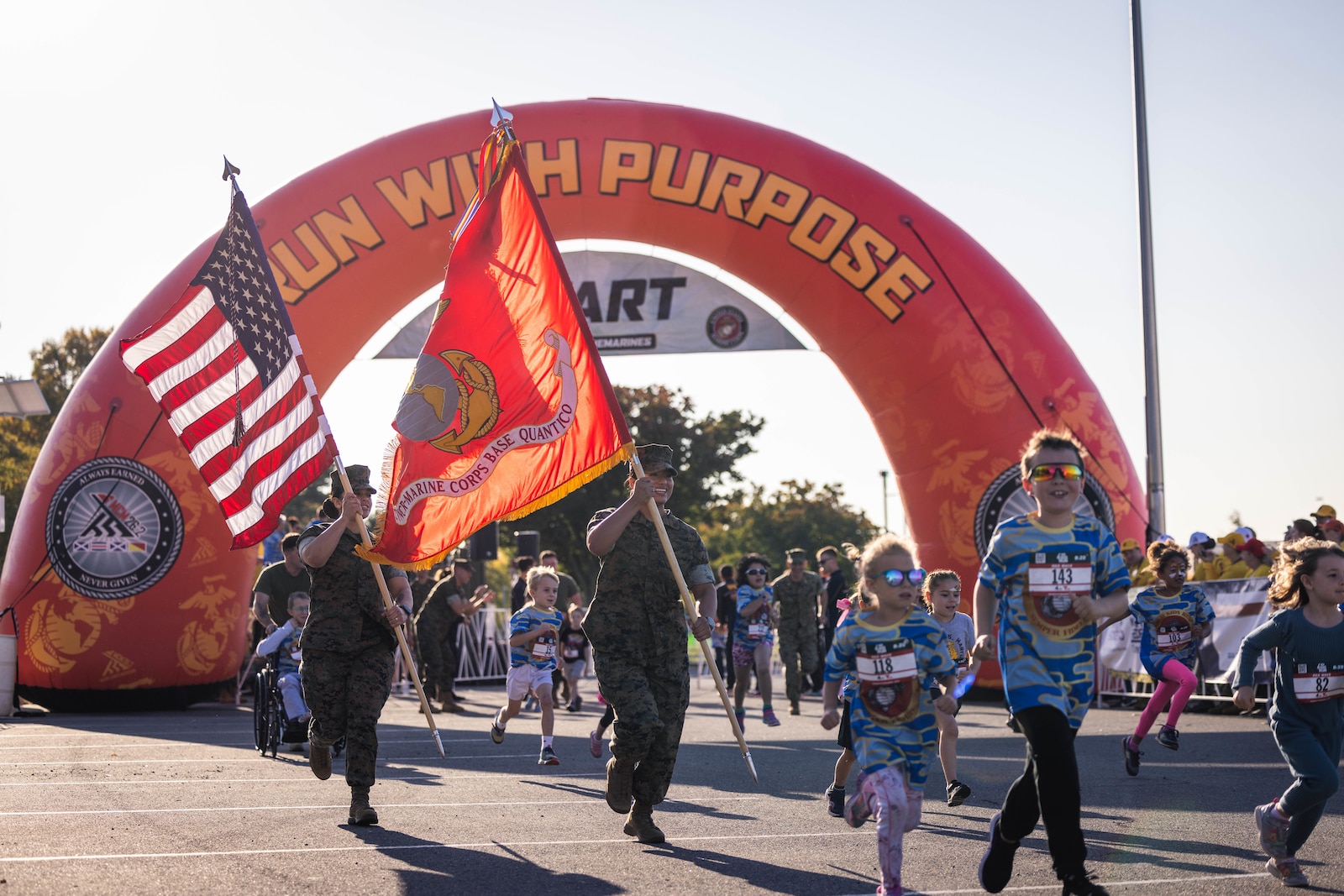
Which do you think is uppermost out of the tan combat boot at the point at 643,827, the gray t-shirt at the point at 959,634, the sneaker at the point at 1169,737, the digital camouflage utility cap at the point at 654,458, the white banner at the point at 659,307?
the white banner at the point at 659,307

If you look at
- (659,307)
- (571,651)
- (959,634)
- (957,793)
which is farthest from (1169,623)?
(659,307)

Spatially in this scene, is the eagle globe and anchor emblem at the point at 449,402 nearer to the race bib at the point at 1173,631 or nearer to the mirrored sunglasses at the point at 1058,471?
the mirrored sunglasses at the point at 1058,471

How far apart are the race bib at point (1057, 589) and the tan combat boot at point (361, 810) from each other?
12.1 ft

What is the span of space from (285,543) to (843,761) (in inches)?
222

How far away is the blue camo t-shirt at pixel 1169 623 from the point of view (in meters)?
9.54

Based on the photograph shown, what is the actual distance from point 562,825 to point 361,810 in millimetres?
1029

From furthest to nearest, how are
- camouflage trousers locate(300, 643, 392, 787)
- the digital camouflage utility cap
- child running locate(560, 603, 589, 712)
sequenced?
child running locate(560, 603, 589, 712), camouflage trousers locate(300, 643, 392, 787), the digital camouflage utility cap

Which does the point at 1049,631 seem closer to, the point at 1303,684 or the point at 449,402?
the point at 1303,684

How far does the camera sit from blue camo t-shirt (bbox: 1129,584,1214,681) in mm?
9539

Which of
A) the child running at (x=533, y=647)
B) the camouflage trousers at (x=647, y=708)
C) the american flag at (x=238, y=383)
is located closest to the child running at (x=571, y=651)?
the child running at (x=533, y=647)

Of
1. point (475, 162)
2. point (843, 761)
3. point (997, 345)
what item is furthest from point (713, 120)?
point (843, 761)

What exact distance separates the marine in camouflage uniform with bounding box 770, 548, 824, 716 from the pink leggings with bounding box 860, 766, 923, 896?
1043 cm

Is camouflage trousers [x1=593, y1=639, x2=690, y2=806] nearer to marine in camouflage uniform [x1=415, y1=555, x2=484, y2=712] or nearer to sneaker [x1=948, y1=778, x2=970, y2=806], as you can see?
sneaker [x1=948, y1=778, x2=970, y2=806]

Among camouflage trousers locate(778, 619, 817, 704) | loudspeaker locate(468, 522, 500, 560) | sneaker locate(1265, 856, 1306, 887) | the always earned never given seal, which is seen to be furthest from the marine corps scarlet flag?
loudspeaker locate(468, 522, 500, 560)
